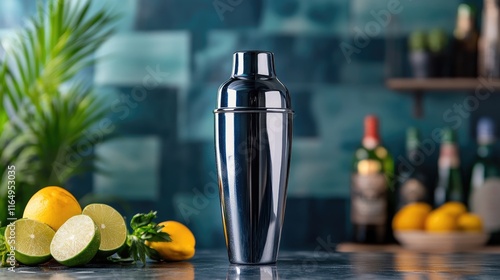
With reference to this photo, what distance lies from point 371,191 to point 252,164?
1563 mm

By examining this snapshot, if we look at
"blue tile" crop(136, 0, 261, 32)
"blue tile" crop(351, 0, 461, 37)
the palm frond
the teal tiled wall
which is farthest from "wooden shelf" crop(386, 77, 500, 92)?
the palm frond

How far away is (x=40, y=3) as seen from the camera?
8.96 ft

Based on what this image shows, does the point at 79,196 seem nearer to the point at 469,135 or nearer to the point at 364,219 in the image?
the point at 364,219

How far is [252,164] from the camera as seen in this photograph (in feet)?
3.04

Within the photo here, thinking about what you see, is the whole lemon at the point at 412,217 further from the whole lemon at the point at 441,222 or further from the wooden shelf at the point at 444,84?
the wooden shelf at the point at 444,84

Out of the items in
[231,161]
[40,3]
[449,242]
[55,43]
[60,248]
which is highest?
[40,3]

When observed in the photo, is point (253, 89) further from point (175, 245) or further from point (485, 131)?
point (485, 131)

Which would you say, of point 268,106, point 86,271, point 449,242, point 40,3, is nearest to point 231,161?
point 268,106

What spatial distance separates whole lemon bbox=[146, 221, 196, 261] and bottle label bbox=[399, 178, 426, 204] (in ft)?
5.24

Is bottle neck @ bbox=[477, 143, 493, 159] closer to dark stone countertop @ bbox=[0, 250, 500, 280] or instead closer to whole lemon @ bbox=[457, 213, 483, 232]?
whole lemon @ bbox=[457, 213, 483, 232]

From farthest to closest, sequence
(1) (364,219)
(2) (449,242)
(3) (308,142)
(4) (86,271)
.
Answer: (3) (308,142)
(1) (364,219)
(2) (449,242)
(4) (86,271)

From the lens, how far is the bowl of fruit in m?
2.26

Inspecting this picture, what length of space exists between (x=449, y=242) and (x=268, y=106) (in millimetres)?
1492

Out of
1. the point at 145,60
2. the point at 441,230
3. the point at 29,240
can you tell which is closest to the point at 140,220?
the point at 29,240
